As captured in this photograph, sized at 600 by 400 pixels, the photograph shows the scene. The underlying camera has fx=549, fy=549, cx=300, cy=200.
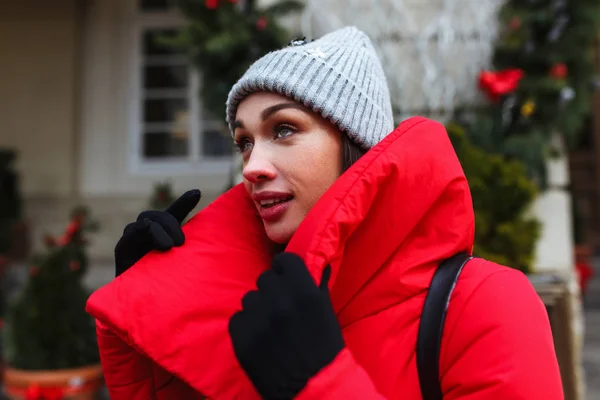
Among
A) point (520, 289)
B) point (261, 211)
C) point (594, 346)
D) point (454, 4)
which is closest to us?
point (520, 289)

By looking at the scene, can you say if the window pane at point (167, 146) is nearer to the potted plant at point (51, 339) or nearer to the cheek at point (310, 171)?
the potted plant at point (51, 339)

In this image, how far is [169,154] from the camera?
6316 mm

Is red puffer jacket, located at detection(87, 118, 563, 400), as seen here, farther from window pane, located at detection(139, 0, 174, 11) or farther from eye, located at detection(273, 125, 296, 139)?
window pane, located at detection(139, 0, 174, 11)

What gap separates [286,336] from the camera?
0.81 metres

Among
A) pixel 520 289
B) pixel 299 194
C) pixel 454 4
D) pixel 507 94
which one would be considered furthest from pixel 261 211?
pixel 454 4

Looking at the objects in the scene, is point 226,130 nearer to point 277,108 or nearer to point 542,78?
point 542,78

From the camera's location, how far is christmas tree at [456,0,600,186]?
3.36m

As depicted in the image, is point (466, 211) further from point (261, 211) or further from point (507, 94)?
point (507, 94)

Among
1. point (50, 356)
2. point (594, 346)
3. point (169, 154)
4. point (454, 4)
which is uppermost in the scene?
point (454, 4)

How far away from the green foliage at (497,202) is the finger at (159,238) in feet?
6.43

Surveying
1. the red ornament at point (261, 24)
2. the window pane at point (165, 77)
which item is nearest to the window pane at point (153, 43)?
the window pane at point (165, 77)

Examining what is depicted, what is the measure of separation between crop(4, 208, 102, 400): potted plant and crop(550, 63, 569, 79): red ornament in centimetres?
328

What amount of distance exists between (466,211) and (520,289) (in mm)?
180

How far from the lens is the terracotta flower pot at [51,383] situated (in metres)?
3.35
